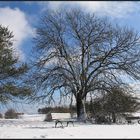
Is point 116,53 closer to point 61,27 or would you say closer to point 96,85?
point 96,85

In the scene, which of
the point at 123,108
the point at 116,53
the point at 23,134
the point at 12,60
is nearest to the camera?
the point at 23,134

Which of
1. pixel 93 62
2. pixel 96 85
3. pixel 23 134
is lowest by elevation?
pixel 23 134

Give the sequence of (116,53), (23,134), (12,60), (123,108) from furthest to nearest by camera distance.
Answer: (116,53) < (123,108) < (12,60) < (23,134)

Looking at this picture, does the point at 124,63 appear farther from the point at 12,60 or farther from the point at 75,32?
the point at 12,60

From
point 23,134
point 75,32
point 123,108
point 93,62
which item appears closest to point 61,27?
point 75,32

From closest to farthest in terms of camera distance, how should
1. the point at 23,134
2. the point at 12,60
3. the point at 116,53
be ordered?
the point at 23,134, the point at 12,60, the point at 116,53

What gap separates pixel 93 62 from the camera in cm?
3944

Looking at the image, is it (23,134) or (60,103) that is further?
(60,103)

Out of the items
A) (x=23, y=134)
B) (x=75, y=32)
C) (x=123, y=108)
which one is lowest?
(x=23, y=134)

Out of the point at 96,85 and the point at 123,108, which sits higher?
the point at 96,85

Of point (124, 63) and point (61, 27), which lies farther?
point (61, 27)

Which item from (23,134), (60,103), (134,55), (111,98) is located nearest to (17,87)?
(60,103)

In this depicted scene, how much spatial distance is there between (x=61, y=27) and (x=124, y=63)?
7.77m

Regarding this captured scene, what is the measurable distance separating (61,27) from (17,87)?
9848 millimetres
